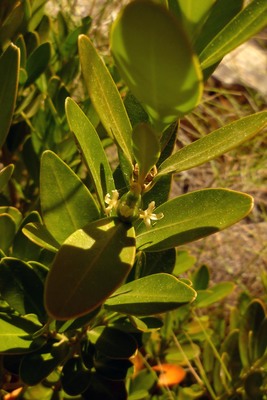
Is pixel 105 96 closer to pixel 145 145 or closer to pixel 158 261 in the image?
pixel 145 145

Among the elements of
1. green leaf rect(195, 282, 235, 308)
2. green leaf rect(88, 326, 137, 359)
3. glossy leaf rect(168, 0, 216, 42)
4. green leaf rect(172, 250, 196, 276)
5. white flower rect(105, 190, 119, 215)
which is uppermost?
glossy leaf rect(168, 0, 216, 42)

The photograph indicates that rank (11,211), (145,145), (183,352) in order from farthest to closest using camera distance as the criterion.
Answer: (183,352) → (11,211) → (145,145)

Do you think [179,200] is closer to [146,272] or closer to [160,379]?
[146,272]

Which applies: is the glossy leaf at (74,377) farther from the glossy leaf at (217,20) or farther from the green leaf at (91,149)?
the glossy leaf at (217,20)

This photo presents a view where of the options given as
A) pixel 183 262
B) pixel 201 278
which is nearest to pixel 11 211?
pixel 183 262

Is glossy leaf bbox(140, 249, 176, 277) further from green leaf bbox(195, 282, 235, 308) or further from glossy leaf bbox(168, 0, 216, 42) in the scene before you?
green leaf bbox(195, 282, 235, 308)

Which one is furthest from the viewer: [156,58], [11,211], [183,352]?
[183,352]

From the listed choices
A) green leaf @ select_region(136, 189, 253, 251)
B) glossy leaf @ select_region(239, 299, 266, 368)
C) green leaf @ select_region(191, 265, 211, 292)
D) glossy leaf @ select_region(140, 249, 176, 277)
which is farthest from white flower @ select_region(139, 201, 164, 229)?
green leaf @ select_region(191, 265, 211, 292)
